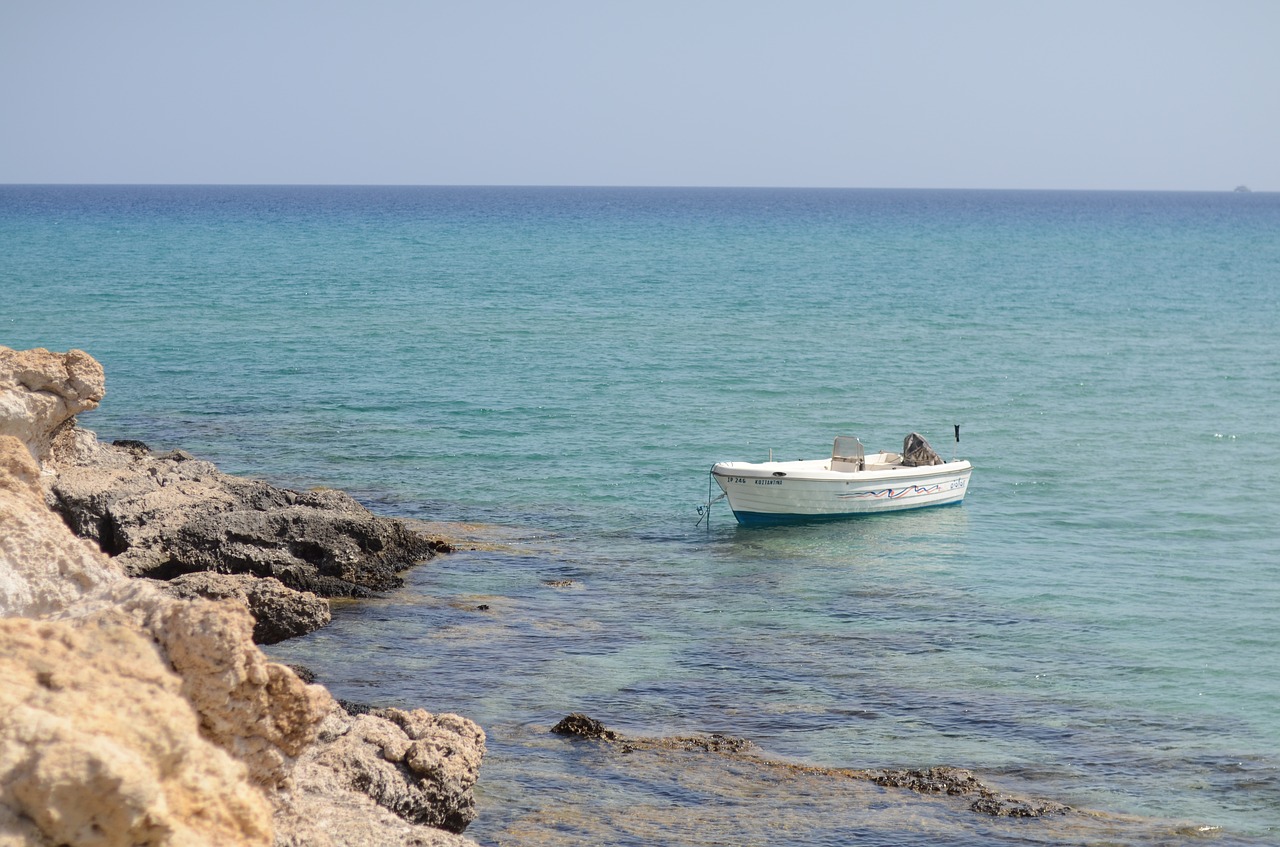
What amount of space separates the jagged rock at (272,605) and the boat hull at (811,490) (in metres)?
8.92

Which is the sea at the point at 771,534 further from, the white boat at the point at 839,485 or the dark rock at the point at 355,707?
the dark rock at the point at 355,707

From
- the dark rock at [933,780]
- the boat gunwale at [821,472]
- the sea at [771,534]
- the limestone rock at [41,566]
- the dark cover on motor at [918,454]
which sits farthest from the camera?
the dark cover on motor at [918,454]

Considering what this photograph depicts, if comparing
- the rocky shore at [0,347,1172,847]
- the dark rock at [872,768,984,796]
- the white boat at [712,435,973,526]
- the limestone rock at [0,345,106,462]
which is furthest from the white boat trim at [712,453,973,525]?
the limestone rock at [0,345,106,462]

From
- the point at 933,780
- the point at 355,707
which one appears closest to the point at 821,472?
the point at 933,780

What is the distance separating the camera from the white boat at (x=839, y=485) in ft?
75.0

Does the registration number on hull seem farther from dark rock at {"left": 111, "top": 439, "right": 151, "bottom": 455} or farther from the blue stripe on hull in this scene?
dark rock at {"left": 111, "top": 439, "right": 151, "bottom": 455}

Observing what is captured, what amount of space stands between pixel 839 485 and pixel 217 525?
1102 cm

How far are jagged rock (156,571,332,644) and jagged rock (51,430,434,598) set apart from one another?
0.81 metres

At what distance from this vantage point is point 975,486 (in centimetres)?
2659

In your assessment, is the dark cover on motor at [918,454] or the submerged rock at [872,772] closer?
the submerged rock at [872,772]

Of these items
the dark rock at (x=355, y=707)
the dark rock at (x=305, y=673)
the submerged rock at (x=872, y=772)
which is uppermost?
the dark rock at (x=355, y=707)

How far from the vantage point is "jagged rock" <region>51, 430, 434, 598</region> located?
53.5ft

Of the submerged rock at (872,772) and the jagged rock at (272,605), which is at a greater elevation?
the jagged rock at (272,605)

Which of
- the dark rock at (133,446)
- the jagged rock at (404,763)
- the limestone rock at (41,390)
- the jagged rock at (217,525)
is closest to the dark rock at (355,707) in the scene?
the jagged rock at (404,763)
